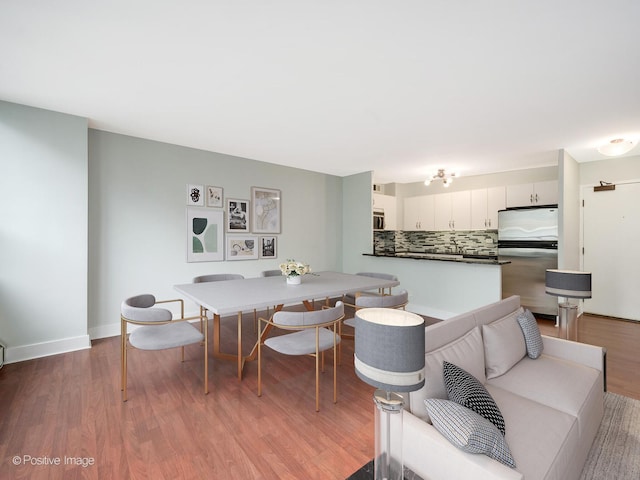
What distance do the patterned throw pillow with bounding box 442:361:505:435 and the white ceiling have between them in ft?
6.28

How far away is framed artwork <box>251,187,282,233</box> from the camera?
4.86m

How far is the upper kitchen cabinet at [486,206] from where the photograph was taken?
5285 mm

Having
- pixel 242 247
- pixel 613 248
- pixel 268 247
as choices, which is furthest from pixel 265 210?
pixel 613 248

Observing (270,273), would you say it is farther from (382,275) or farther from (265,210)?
(382,275)

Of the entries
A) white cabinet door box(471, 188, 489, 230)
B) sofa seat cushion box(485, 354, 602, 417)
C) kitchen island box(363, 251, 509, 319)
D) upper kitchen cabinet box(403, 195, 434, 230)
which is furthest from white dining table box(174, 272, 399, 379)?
upper kitchen cabinet box(403, 195, 434, 230)

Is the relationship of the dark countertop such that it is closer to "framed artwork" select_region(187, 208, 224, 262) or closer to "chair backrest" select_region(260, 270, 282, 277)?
"chair backrest" select_region(260, 270, 282, 277)

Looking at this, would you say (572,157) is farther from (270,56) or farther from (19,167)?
(19,167)

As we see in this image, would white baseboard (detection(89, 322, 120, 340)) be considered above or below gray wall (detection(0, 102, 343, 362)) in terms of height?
below

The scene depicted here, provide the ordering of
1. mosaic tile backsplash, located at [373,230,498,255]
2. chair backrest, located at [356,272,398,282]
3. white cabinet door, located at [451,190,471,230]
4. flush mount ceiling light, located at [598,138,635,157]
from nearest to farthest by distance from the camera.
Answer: flush mount ceiling light, located at [598,138,635,157]
chair backrest, located at [356,272,398,282]
white cabinet door, located at [451,190,471,230]
mosaic tile backsplash, located at [373,230,498,255]

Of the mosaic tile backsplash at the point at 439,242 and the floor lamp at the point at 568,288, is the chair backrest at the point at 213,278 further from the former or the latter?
the floor lamp at the point at 568,288

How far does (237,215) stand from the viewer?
4.66m

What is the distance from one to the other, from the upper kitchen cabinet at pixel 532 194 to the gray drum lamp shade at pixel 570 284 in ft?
8.45

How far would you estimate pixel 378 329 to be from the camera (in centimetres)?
105

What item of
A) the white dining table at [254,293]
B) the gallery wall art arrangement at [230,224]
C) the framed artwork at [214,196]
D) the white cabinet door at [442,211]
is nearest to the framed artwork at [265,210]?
the gallery wall art arrangement at [230,224]
